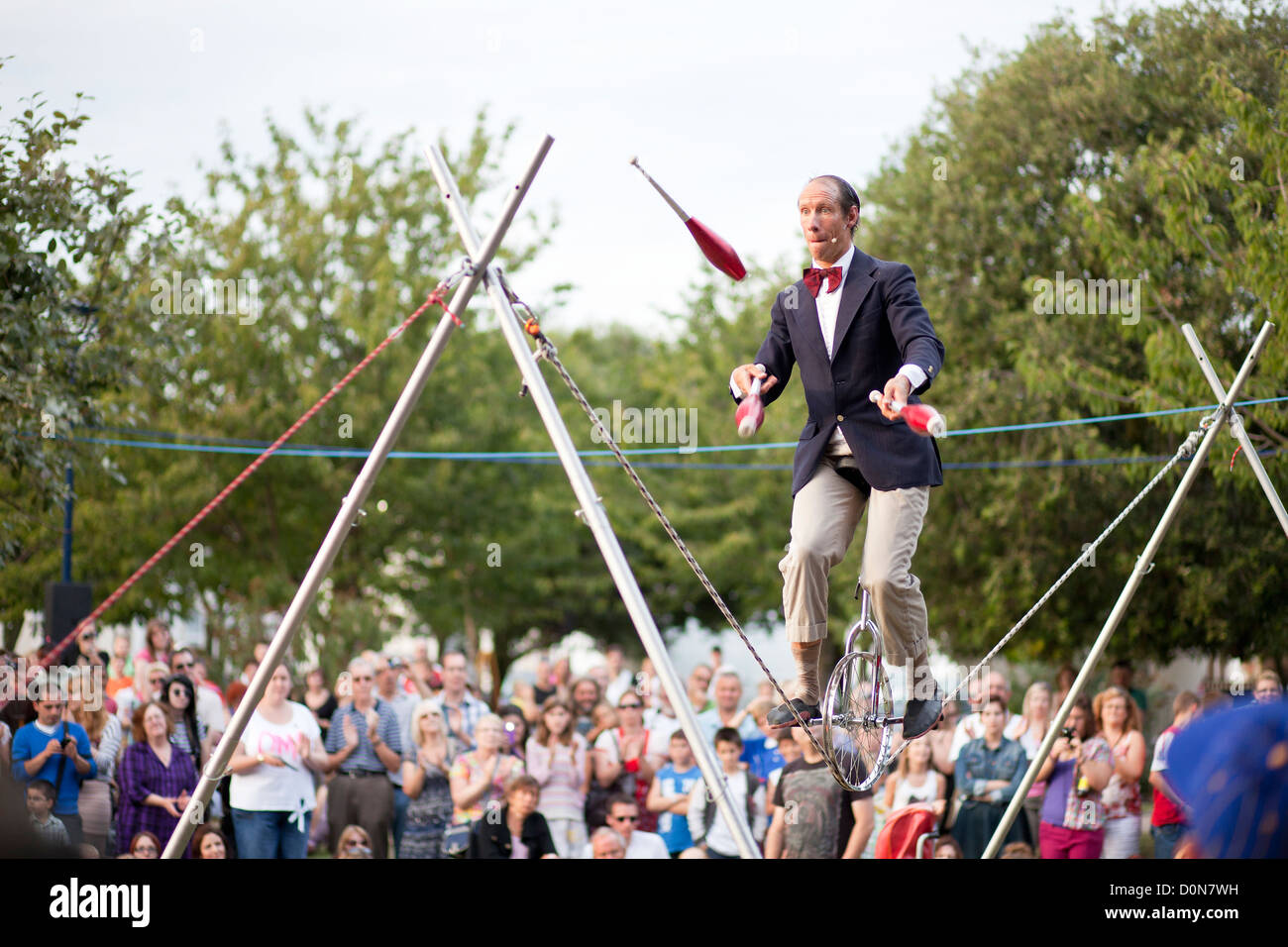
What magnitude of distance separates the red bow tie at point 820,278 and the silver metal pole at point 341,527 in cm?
111

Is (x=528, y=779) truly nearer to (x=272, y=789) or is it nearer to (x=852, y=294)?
(x=272, y=789)

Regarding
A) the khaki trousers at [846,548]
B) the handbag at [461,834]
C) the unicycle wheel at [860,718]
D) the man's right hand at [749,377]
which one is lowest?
the handbag at [461,834]

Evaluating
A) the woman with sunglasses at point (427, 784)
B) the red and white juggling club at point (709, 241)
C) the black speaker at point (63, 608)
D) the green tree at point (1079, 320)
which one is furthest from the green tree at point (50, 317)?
the green tree at point (1079, 320)

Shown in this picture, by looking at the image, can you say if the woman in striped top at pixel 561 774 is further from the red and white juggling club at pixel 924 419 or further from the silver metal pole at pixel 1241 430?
the red and white juggling club at pixel 924 419

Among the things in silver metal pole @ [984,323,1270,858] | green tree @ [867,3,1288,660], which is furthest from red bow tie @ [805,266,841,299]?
green tree @ [867,3,1288,660]

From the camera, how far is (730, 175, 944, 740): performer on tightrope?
5.05m

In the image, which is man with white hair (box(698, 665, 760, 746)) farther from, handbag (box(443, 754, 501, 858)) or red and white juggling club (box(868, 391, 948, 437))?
red and white juggling club (box(868, 391, 948, 437))

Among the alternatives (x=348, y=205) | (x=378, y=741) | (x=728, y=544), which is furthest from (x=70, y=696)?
(x=728, y=544)

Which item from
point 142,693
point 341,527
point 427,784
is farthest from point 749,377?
point 142,693

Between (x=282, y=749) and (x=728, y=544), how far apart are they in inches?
593

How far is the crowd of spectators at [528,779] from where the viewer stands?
8.15 m

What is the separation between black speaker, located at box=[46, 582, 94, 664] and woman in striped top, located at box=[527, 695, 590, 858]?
11.2ft

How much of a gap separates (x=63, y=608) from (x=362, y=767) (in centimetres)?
247
